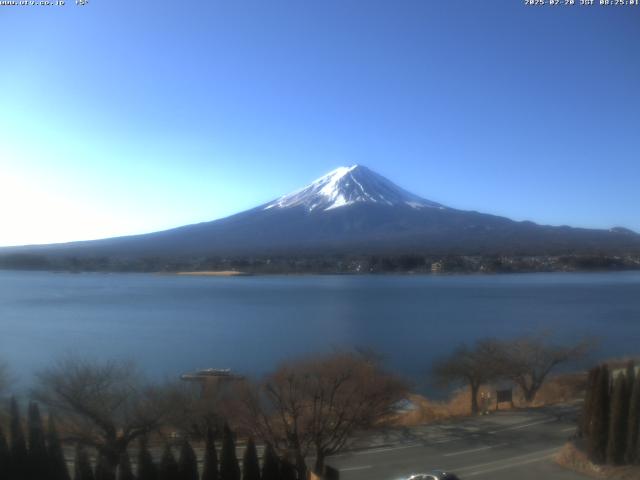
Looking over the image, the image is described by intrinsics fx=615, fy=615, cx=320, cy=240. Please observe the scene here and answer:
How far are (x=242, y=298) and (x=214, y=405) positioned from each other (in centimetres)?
1790

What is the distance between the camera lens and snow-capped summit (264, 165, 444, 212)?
60.6 metres

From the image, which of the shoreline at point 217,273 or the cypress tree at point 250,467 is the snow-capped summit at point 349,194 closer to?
the shoreline at point 217,273

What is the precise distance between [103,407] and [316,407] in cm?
178

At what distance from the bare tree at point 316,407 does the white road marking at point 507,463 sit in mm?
1056

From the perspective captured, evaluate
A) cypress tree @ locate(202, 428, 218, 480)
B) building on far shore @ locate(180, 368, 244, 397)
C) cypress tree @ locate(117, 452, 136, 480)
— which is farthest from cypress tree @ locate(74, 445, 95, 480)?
building on far shore @ locate(180, 368, 244, 397)

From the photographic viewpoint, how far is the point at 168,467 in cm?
377

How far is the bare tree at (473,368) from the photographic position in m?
8.47

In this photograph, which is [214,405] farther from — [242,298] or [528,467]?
[242,298]

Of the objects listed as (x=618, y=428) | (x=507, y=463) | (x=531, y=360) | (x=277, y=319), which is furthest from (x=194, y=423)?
(x=277, y=319)

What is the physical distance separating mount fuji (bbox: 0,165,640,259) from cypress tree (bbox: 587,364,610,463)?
36.4 m

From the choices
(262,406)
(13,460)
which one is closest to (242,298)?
(262,406)

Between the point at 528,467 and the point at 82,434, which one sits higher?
the point at 82,434

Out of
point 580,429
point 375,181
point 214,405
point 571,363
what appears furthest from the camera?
point 375,181

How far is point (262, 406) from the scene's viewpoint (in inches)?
229
